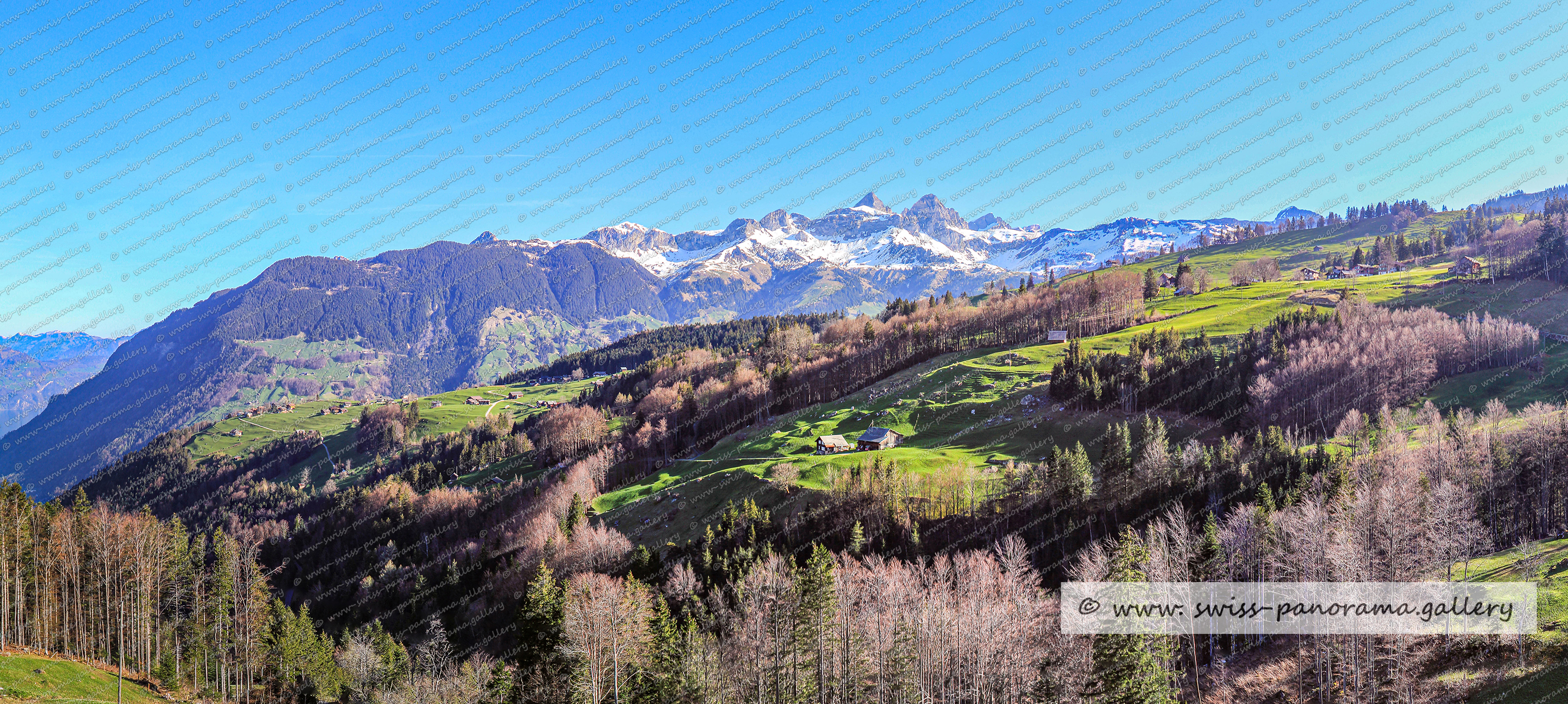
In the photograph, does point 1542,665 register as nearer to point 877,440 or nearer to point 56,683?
point 877,440

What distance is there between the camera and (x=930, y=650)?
54.9m

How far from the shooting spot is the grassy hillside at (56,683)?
4291 centimetres

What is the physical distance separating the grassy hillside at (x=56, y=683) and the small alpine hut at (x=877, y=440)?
308 feet

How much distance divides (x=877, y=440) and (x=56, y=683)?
10103 centimetres

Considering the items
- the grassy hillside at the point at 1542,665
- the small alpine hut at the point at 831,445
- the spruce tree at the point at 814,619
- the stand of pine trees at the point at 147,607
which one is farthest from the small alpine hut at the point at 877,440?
the stand of pine trees at the point at 147,607

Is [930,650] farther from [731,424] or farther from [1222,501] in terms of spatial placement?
[731,424]

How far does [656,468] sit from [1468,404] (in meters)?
138

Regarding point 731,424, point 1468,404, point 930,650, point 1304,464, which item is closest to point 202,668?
point 930,650

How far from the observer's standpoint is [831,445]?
125 meters

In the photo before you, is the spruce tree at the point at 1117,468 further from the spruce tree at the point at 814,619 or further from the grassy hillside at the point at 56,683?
the grassy hillside at the point at 56,683

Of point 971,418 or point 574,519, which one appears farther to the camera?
point 971,418

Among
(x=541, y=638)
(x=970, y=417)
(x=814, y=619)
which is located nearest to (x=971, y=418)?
(x=970, y=417)

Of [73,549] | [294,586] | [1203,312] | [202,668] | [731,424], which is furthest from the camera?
[1203,312]

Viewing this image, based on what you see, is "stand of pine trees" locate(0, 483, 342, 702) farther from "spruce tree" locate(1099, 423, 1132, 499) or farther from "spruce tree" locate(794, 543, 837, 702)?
"spruce tree" locate(1099, 423, 1132, 499)
